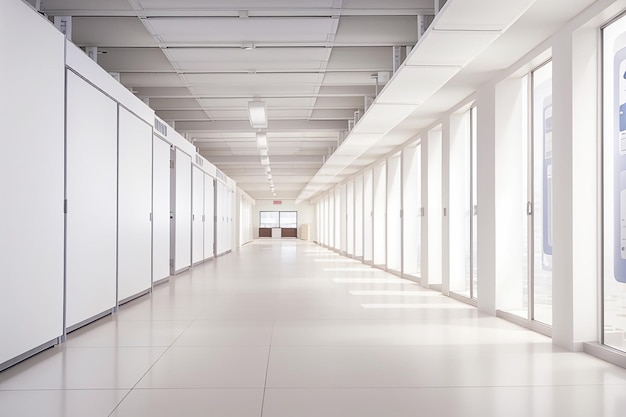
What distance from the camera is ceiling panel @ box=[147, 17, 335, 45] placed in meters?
6.41

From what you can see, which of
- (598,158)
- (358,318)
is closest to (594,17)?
(598,158)

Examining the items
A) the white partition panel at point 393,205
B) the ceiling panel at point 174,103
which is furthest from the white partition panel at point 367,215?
the ceiling panel at point 174,103

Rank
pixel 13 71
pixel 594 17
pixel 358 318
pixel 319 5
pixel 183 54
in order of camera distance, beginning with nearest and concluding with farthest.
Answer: pixel 13 71
pixel 594 17
pixel 319 5
pixel 358 318
pixel 183 54

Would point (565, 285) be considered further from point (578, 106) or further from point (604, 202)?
point (578, 106)

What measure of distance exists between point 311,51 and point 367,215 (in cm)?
1107

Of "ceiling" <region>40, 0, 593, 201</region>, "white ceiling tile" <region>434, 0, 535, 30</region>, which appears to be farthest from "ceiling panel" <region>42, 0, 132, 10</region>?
"white ceiling tile" <region>434, 0, 535, 30</region>

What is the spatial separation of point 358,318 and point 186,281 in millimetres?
5488

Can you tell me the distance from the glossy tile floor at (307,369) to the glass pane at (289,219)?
40337mm

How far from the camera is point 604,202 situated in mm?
5098

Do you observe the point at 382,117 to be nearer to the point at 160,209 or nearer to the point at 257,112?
the point at 257,112

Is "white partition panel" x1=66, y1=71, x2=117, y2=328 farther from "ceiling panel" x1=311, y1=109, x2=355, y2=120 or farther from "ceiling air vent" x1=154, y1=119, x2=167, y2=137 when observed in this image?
"ceiling panel" x1=311, y1=109, x2=355, y2=120

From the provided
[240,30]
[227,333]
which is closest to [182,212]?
[240,30]

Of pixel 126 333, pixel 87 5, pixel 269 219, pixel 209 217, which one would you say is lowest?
pixel 126 333

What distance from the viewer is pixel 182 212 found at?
1302cm
